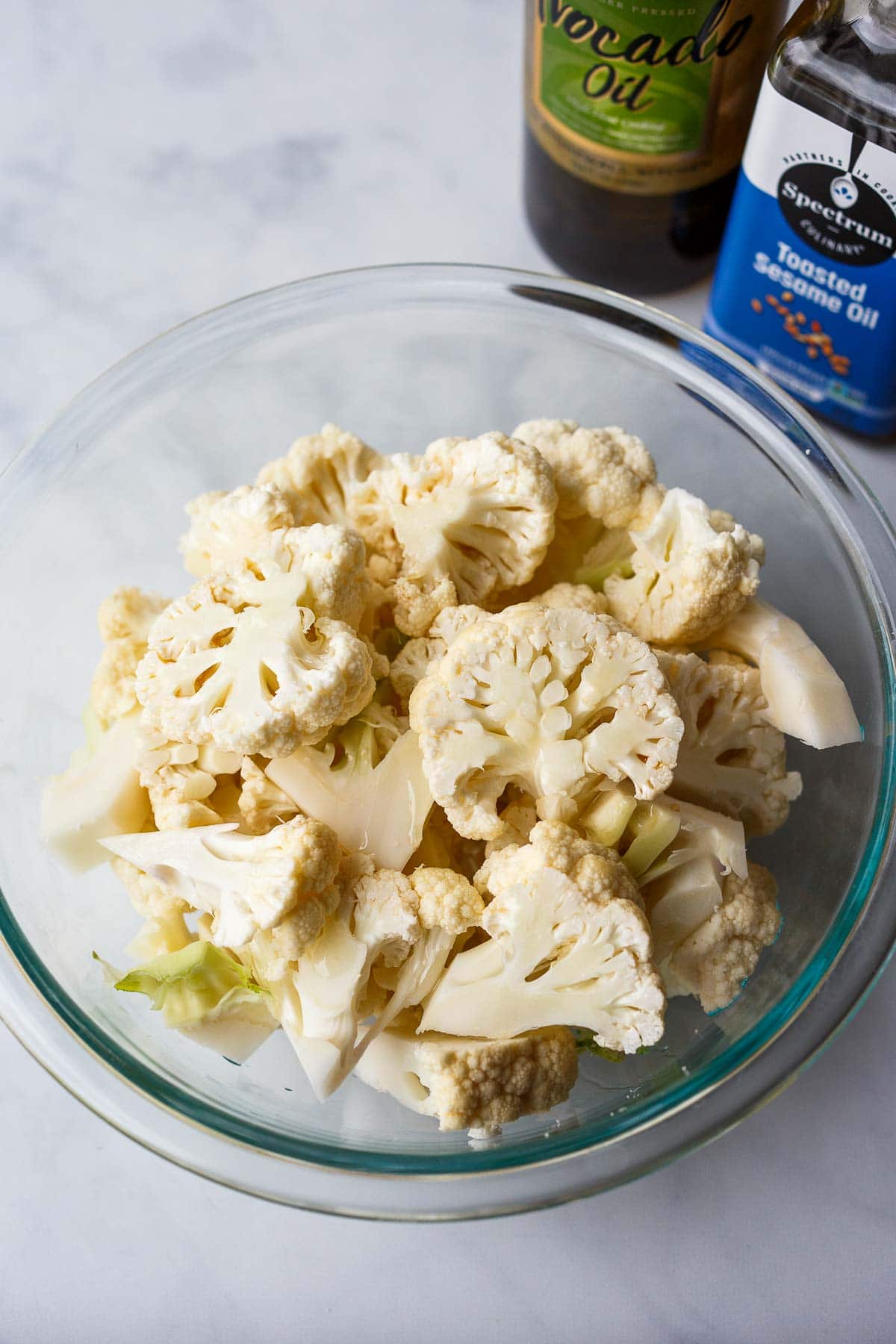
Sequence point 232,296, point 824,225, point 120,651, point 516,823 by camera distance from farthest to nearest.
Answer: point 232,296 → point 824,225 → point 120,651 → point 516,823

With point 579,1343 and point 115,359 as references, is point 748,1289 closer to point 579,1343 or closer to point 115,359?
point 579,1343

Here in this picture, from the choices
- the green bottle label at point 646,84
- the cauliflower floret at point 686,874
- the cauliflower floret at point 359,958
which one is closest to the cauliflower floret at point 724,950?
the cauliflower floret at point 686,874

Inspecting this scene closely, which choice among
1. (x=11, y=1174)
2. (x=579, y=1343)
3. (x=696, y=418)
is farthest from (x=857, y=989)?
(x=11, y=1174)

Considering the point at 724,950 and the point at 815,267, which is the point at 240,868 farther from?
the point at 815,267

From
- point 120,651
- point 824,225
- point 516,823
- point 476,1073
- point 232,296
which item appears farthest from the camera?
point 232,296

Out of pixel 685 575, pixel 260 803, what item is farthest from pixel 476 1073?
pixel 685 575

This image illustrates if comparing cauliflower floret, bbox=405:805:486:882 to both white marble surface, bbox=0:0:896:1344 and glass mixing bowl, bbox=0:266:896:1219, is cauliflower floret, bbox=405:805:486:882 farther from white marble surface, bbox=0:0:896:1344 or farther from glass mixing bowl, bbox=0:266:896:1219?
white marble surface, bbox=0:0:896:1344

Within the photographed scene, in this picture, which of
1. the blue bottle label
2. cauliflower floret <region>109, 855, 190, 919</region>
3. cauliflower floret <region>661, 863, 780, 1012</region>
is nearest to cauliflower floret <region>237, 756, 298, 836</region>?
cauliflower floret <region>109, 855, 190, 919</region>
